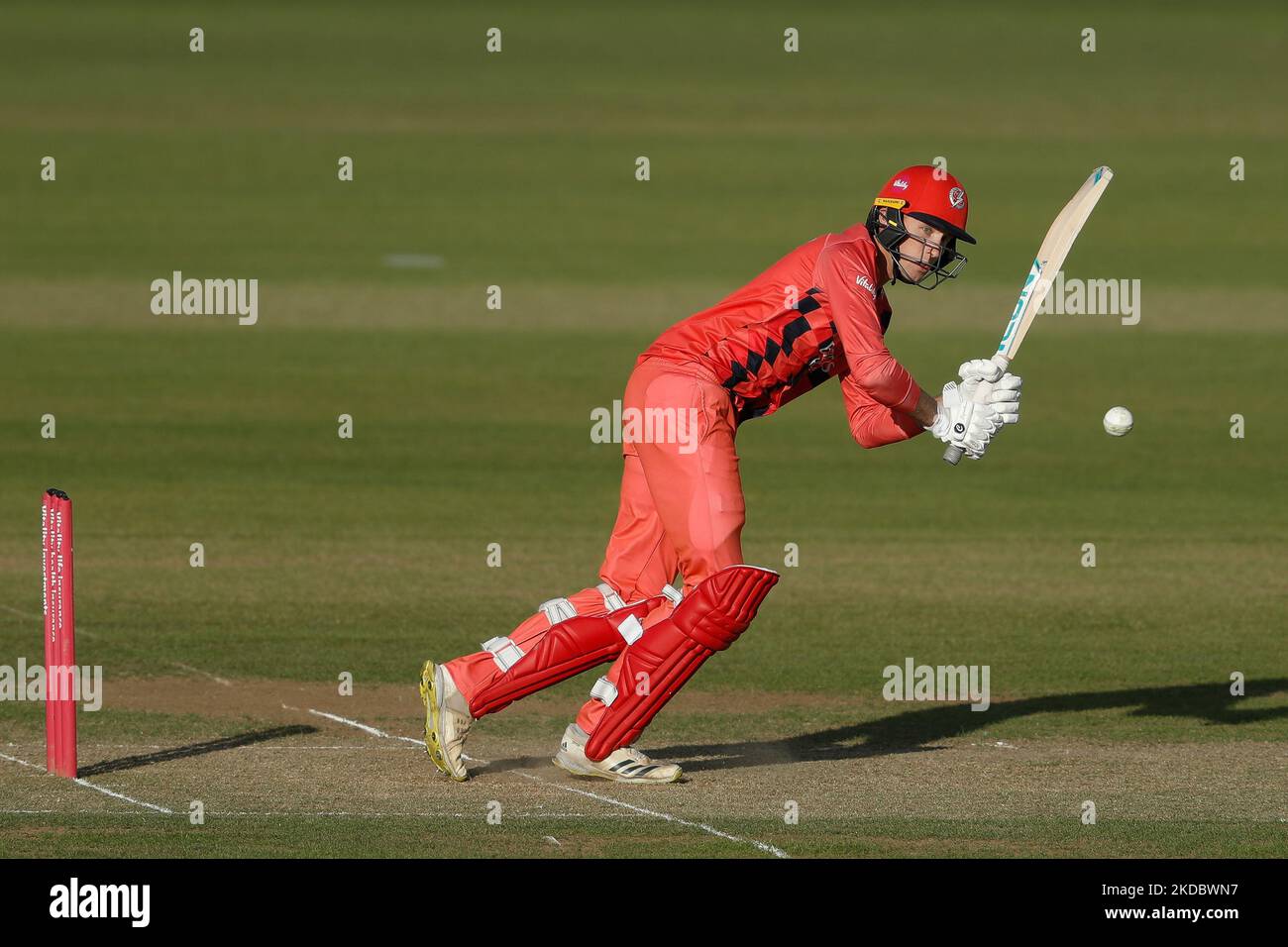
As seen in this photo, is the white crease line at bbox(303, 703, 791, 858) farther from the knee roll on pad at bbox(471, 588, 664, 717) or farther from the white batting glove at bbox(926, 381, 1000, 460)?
the white batting glove at bbox(926, 381, 1000, 460)

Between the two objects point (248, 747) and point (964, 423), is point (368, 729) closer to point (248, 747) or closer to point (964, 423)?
point (248, 747)

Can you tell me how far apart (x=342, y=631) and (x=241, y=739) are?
2.76m

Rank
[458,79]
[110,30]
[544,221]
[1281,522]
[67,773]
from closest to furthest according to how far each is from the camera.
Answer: [67,773] → [1281,522] → [544,221] → [458,79] → [110,30]

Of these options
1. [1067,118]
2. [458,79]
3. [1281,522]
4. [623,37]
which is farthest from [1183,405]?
[623,37]

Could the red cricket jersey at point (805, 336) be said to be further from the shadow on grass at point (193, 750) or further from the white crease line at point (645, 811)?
the shadow on grass at point (193, 750)

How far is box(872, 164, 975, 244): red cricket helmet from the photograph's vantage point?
29.1ft

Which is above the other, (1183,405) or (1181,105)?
(1181,105)

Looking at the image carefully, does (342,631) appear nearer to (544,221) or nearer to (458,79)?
(544,221)

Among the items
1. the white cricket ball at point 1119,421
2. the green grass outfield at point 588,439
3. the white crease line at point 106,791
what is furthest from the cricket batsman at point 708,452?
the white crease line at point 106,791

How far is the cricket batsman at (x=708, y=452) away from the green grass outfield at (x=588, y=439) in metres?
0.40

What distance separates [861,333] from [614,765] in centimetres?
206

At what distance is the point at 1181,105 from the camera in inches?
1783

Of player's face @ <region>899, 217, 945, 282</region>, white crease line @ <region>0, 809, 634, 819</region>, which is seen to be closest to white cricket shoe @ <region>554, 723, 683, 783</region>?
white crease line @ <region>0, 809, 634, 819</region>

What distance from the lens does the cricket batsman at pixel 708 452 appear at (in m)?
8.63
